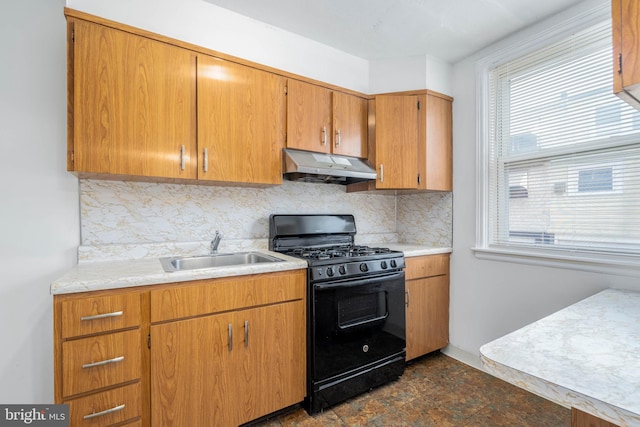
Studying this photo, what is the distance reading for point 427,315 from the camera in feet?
8.26

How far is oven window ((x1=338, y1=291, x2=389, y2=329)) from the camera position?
6.41 feet

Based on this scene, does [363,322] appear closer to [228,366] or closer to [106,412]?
[228,366]

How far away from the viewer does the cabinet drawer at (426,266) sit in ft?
7.84

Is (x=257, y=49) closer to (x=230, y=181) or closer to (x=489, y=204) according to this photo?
(x=230, y=181)

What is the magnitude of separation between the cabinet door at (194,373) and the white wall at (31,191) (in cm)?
82

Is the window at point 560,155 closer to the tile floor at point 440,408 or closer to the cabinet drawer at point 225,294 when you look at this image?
the tile floor at point 440,408

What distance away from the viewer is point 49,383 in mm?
1692

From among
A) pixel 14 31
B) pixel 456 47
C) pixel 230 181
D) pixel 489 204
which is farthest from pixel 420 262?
pixel 14 31

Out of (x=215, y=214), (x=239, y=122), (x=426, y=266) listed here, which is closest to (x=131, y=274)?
(x=215, y=214)

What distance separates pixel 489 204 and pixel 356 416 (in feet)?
6.22

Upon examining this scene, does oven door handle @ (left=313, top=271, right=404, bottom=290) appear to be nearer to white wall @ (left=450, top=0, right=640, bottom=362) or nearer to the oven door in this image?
the oven door

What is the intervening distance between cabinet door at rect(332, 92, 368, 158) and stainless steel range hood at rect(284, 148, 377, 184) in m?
0.08

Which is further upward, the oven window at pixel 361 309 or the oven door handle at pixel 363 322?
the oven window at pixel 361 309

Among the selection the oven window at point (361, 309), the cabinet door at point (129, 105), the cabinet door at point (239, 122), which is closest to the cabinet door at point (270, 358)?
the oven window at point (361, 309)
